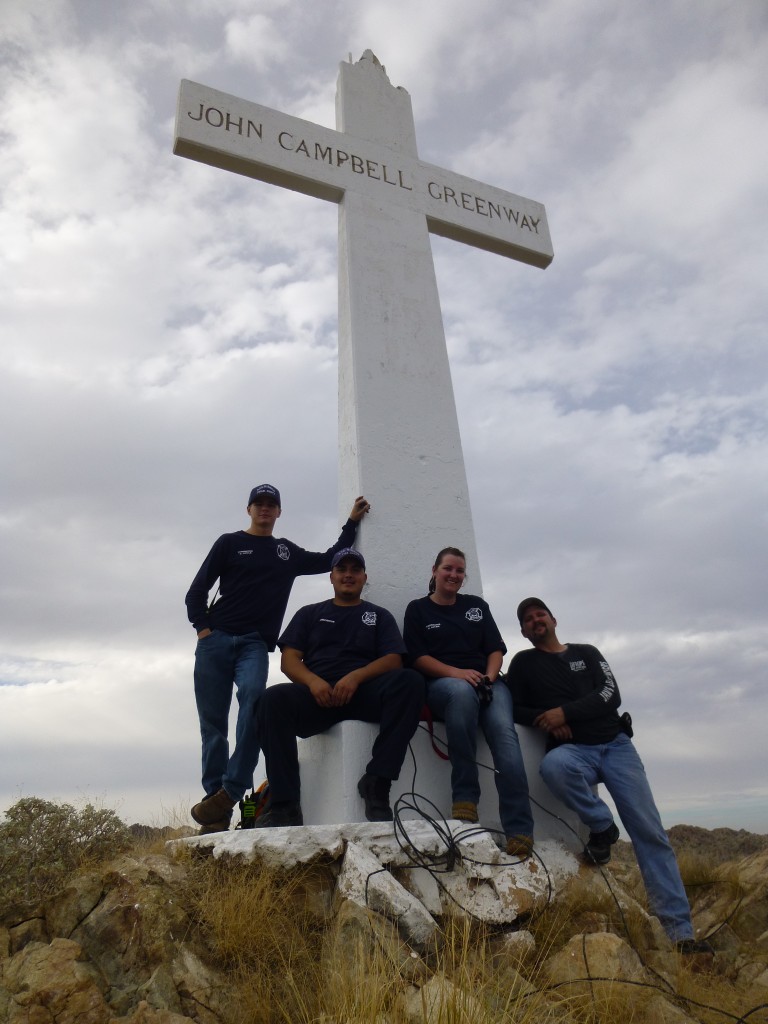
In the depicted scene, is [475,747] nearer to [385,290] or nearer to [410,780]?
[410,780]

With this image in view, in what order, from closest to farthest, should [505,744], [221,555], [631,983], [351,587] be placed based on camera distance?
[631,983]
[505,744]
[351,587]
[221,555]

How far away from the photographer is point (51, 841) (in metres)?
4.32

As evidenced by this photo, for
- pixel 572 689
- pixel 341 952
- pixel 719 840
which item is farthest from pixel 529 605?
pixel 719 840

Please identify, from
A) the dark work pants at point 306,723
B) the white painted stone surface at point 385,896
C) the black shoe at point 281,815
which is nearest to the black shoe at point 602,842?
the dark work pants at point 306,723

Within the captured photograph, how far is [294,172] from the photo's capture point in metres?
5.88

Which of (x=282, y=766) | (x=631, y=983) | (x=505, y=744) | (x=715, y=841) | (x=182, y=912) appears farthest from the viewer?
(x=715, y=841)

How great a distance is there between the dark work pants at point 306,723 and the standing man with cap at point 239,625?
335mm

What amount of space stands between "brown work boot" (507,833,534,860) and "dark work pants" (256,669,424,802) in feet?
2.07

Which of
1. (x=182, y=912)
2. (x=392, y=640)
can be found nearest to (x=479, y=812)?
(x=392, y=640)

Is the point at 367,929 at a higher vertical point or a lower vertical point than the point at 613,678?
lower

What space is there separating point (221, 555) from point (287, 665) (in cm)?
97

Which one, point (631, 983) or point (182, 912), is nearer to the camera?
point (631, 983)

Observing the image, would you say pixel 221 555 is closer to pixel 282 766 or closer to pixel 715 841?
pixel 282 766

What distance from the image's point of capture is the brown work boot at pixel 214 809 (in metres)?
4.10
